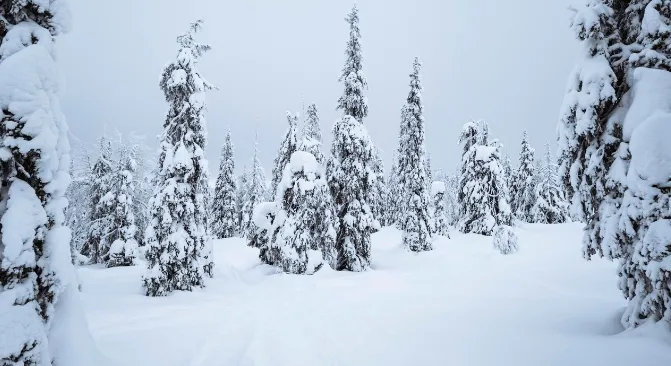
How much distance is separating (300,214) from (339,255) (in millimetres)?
3341

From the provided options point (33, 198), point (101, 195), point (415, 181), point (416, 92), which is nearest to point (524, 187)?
point (415, 181)

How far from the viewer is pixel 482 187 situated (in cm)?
2759

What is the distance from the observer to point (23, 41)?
12.8ft

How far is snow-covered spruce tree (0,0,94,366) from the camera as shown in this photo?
132 inches

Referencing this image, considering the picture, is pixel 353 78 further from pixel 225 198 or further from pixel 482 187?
pixel 225 198

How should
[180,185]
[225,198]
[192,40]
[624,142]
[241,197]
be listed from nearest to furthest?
1. [624,142]
2. [180,185]
3. [192,40]
4. [225,198]
5. [241,197]

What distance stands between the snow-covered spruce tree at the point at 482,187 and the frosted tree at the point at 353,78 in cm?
1324

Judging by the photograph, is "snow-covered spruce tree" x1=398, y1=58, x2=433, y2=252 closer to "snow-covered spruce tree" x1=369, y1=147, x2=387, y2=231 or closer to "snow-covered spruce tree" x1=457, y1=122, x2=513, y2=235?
"snow-covered spruce tree" x1=457, y1=122, x2=513, y2=235

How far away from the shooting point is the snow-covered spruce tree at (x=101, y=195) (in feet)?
90.1

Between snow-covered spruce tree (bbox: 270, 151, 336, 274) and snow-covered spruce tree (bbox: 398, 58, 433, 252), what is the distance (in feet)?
28.7

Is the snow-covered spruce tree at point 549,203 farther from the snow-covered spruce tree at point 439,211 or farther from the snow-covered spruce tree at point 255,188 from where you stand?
the snow-covered spruce tree at point 255,188

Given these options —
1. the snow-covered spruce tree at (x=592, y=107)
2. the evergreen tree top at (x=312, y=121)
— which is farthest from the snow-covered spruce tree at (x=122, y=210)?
the snow-covered spruce tree at (x=592, y=107)

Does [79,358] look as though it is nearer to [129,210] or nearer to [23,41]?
[23,41]

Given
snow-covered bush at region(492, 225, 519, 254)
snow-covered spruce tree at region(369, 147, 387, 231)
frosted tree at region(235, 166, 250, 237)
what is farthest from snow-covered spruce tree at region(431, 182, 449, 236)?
frosted tree at region(235, 166, 250, 237)
